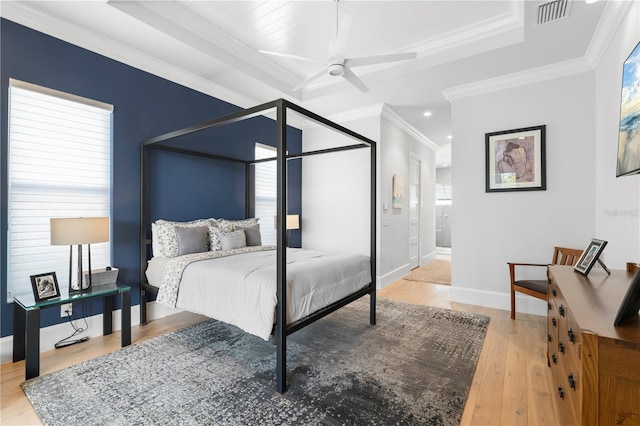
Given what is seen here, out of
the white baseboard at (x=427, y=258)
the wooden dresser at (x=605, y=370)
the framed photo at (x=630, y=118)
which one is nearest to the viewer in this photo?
the wooden dresser at (x=605, y=370)

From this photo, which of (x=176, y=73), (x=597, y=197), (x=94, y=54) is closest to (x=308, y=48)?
(x=176, y=73)

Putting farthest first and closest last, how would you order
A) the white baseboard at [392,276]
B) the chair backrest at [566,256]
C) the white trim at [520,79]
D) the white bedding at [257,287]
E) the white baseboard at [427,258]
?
the white baseboard at [427,258] < the white baseboard at [392,276] < the white trim at [520,79] < the chair backrest at [566,256] < the white bedding at [257,287]

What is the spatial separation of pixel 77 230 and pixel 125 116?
133 centimetres

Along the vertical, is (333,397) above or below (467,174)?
below

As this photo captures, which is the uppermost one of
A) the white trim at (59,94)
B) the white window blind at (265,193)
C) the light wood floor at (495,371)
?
the white trim at (59,94)

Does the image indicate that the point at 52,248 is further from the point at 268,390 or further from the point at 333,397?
the point at 333,397

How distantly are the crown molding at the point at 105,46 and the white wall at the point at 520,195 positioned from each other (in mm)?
3336

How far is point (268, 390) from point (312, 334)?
95 cm

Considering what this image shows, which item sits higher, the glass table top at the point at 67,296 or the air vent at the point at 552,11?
the air vent at the point at 552,11

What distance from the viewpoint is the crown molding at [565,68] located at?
2365 mm

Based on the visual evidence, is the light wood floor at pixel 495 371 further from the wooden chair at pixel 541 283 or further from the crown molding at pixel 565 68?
the crown molding at pixel 565 68

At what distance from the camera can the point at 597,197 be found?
10.2 feet

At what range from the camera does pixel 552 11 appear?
2.44m

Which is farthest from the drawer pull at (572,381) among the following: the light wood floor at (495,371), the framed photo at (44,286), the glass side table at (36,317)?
the framed photo at (44,286)
